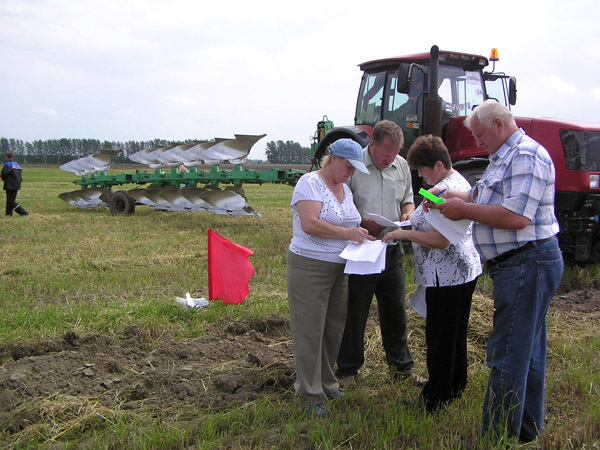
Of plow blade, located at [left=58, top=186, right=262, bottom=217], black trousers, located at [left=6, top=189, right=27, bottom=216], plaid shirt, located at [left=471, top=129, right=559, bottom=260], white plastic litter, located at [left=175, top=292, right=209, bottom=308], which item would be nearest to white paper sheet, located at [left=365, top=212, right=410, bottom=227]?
plaid shirt, located at [left=471, top=129, right=559, bottom=260]

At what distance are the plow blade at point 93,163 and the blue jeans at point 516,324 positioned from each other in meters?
13.9

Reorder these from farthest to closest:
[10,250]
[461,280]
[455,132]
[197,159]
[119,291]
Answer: [197,159]
[10,250]
[455,132]
[119,291]
[461,280]

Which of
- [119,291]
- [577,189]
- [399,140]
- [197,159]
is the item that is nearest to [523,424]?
[399,140]

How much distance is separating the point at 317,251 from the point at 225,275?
7.81 feet

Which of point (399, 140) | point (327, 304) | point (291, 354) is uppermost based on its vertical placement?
point (399, 140)

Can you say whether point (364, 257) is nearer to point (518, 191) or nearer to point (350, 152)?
point (350, 152)

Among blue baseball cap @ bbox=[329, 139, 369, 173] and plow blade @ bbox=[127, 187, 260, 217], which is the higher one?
blue baseball cap @ bbox=[329, 139, 369, 173]

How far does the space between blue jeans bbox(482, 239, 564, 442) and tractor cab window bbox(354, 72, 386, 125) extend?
18.4ft

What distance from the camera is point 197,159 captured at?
12141mm

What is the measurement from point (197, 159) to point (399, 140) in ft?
29.9

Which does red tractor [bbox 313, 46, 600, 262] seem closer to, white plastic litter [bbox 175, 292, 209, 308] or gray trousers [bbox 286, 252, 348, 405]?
white plastic litter [bbox 175, 292, 209, 308]

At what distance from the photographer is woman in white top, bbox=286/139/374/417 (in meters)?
3.21

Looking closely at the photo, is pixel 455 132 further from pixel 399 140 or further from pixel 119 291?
pixel 119 291

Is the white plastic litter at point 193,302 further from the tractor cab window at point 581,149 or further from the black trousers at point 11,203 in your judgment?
the black trousers at point 11,203
